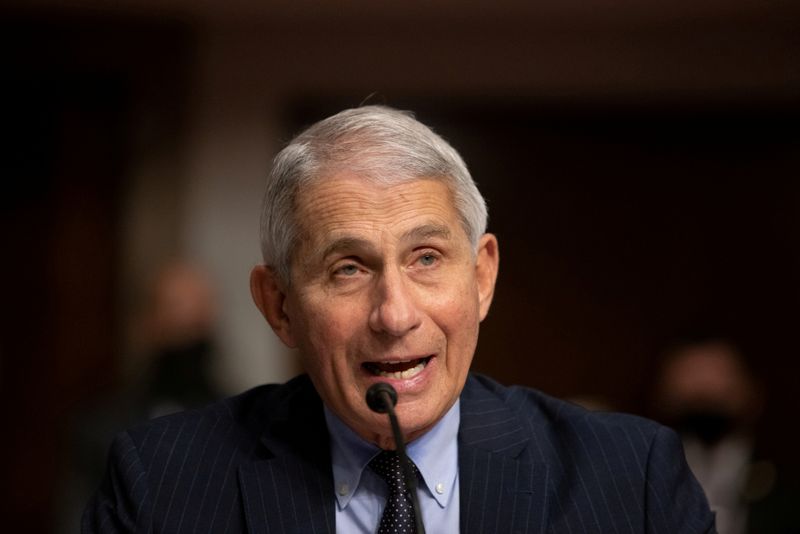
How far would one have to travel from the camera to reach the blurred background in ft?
17.5

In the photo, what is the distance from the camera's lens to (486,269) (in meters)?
2.09

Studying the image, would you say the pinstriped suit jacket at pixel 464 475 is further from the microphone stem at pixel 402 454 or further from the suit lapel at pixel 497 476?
the microphone stem at pixel 402 454

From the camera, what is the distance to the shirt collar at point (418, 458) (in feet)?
6.59

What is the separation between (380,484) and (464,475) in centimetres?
14

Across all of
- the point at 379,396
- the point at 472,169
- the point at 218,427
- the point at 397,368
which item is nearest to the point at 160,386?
the point at 472,169

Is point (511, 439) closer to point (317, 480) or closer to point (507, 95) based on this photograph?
point (317, 480)

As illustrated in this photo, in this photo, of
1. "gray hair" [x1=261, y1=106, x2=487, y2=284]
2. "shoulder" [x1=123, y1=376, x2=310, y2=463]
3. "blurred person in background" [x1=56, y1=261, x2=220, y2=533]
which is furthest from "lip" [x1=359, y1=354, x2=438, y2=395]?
"blurred person in background" [x1=56, y1=261, x2=220, y2=533]

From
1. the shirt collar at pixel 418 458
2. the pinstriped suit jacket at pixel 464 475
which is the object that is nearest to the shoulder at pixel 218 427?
the pinstriped suit jacket at pixel 464 475

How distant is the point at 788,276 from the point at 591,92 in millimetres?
1214

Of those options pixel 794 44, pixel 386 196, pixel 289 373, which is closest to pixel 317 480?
pixel 386 196

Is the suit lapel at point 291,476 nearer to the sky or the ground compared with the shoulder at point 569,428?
nearer to the ground

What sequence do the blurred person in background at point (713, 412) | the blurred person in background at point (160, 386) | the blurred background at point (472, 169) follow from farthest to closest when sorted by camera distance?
1. the blurred background at point (472, 169)
2. the blurred person in background at point (713, 412)
3. the blurred person in background at point (160, 386)

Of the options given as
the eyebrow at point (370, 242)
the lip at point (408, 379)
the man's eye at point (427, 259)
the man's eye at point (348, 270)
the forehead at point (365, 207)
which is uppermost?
the forehead at point (365, 207)

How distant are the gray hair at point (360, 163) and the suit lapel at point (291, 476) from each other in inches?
11.4
